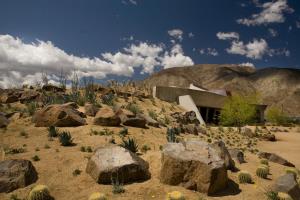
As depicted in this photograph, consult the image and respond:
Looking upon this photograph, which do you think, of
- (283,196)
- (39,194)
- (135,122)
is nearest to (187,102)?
(135,122)

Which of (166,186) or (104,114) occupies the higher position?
(104,114)

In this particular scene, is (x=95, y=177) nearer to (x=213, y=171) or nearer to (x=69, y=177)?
(x=69, y=177)

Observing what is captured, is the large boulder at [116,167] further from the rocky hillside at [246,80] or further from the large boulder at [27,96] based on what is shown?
the rocky hillside at [246,80]

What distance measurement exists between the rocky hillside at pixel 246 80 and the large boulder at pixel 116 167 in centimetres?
7742

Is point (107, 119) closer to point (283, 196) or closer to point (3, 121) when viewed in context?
point (3, 121)

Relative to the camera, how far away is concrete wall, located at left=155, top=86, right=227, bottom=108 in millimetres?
34969

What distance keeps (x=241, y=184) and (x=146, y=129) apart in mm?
8498

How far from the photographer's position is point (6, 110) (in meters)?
19.4

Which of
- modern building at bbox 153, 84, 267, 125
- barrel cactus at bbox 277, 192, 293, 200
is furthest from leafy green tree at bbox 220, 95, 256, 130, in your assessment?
barrel cactus at bbox 277, 192, 293, 200

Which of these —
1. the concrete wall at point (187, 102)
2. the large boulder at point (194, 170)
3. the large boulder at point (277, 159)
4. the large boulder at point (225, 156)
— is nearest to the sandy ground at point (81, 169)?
the large boulder at point (194, 170)

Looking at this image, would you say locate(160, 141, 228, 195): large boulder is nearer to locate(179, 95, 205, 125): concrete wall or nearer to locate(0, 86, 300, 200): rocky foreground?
locate(0, 86, 300, 200): rocky foreground

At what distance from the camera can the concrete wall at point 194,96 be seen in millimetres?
34969

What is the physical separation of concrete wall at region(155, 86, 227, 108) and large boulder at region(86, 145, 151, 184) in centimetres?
2614

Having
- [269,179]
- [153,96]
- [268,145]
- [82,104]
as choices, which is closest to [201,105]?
[153,96]
